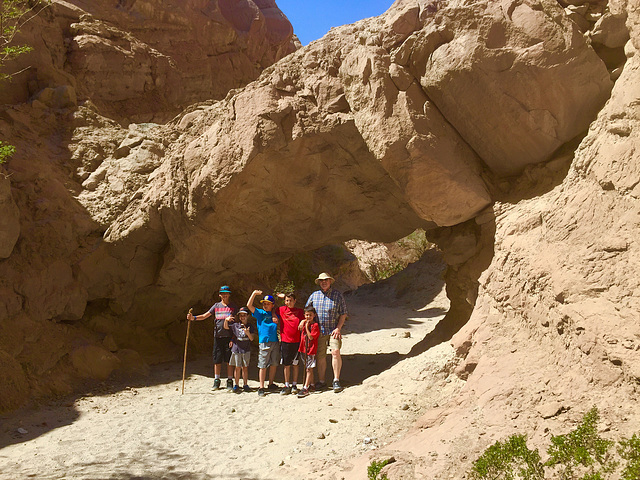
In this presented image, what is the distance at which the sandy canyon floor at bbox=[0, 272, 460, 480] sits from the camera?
4.63 metres

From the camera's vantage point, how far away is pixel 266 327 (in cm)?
710

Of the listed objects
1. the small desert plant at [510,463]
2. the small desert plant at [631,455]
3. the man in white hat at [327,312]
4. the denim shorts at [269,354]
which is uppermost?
the man in white hat at [327,312]

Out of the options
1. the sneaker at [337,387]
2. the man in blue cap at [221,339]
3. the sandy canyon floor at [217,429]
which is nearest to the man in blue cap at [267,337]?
the sandy canyon floor at [217,429]

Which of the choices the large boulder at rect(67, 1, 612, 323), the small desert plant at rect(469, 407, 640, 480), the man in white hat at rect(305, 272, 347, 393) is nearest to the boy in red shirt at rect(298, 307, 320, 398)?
the man in white hat at rect(305, 272, 347, 393)

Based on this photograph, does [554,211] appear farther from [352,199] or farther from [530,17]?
[352,199]

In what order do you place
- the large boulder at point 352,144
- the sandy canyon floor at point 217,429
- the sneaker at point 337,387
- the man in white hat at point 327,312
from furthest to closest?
the man in white hat at point 327,312
the sneaker at point 337,387
the large boulder at point 352,144
the sandy canyon floor at point 217,429

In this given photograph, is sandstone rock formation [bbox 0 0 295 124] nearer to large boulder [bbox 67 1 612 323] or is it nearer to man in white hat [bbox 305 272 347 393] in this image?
large boulder [bbox 67 1 612 323]

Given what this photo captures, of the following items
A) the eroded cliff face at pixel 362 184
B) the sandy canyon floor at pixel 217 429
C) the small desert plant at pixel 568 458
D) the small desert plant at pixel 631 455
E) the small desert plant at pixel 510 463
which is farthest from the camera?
the sandy canyon floor at pixel 217 429

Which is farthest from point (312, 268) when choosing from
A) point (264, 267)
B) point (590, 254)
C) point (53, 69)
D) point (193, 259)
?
point (590, 254)

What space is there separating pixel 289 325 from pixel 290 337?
16cm

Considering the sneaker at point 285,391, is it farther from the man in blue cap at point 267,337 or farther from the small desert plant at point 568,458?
the small desert plant at point 568,458

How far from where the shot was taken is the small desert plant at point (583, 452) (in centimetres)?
303

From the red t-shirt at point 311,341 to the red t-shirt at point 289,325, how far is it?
0.63 feet

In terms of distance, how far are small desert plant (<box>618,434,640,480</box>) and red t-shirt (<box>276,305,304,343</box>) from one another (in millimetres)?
4502
